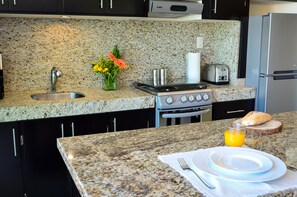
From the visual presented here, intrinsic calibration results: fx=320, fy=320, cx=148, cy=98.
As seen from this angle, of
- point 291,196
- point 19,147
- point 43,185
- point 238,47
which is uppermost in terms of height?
point 238,47

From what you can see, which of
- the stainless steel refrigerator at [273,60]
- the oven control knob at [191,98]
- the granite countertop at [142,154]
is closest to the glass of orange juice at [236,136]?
the granite countertop at [142,154]

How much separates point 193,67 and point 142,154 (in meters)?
2.24

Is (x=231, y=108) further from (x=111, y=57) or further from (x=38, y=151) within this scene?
(x=38, y=151)

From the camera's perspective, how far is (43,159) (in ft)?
8.23

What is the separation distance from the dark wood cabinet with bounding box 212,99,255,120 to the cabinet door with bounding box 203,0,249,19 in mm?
862

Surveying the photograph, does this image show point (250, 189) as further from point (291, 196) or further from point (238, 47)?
point (238, 47)

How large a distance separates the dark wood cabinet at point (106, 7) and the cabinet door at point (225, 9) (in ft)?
2.22

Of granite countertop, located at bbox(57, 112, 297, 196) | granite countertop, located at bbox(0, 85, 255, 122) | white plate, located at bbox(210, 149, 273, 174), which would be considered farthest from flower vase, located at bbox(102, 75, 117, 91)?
white plate, located at bbox(210, 149, 273, 174)

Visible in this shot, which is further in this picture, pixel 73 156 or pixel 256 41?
pixel 256 41

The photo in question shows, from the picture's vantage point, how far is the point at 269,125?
1722 millimetres

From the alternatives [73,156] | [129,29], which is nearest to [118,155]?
[73,156]

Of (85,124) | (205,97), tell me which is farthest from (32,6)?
(205,97)

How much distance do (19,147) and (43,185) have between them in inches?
14.5

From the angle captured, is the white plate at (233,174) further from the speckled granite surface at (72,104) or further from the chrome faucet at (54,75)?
the chrome faucet at (54,75)
